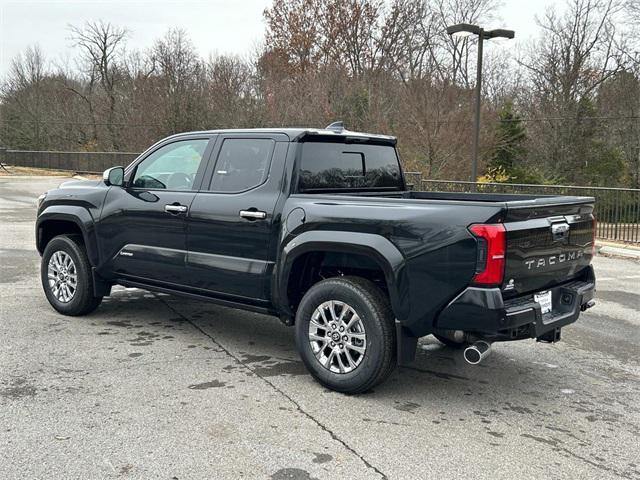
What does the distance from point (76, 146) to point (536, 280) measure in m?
49.8

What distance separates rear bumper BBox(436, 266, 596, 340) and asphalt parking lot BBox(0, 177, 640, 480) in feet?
1.85

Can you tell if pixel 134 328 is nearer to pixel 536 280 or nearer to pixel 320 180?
pixel 320 180

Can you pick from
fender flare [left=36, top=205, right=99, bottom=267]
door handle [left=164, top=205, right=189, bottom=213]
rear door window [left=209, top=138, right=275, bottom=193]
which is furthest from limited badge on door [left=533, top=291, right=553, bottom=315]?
fender flare [left=36, top=205, right=99, bottom=267]

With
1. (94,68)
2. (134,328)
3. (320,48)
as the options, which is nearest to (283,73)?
(320,48)

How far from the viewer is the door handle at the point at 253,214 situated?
4883 millimetres

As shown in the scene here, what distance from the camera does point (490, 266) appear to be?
3.83m

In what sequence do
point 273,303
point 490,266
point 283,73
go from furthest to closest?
point 283,73, point 273,303, point 490,266

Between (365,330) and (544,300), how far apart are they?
1.22 meters

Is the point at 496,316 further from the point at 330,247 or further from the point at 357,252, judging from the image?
the point at 330,247

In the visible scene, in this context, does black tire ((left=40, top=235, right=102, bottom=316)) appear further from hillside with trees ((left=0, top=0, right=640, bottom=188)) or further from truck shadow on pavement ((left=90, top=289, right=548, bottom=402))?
hillside with trees ((left=0, top=0, right=640, bottom=188))

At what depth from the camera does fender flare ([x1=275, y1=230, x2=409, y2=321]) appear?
413cm

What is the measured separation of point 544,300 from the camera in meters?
4.28

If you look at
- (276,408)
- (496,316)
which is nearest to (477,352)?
(496,316)

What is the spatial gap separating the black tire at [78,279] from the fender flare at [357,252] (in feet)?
7.98
